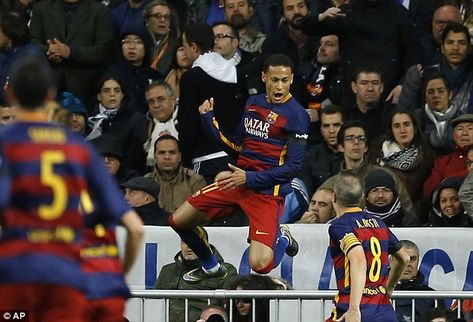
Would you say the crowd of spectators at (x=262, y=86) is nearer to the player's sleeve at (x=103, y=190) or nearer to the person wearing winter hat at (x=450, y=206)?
the person wearing winter hat at (x=450, y=206)

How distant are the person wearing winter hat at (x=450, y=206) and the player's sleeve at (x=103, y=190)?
22.7 feet

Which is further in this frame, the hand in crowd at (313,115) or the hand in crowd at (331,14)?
the hand in crowd at (331,14)

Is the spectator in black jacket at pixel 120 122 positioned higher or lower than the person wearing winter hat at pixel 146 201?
higher

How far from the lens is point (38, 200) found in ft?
25.2

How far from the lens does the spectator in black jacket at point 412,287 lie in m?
12.6

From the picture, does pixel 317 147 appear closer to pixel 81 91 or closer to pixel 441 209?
pixel 441 209

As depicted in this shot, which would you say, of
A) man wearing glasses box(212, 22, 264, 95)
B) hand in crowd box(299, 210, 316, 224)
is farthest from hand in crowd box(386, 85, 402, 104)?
hand in crowd box(299, 210, 316, 224)

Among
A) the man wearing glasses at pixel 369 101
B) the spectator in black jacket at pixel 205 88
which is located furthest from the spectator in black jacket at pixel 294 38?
the spectator in black jacket at pixel 205 88

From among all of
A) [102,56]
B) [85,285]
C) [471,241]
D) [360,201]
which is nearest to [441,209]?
[471,241]

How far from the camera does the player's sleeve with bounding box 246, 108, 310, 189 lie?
1285 centimetres

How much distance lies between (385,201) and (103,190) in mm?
6877

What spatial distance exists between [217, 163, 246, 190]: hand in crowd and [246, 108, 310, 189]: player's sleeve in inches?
2.0

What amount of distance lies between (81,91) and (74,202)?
31.9ft

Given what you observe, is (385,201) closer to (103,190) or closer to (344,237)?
(344,237)
